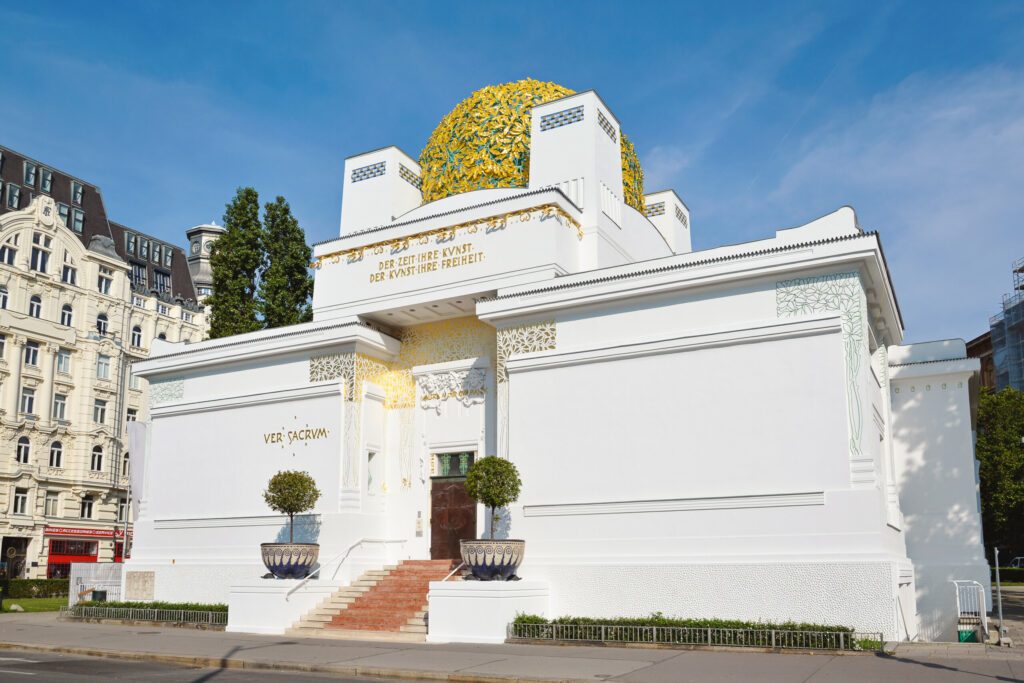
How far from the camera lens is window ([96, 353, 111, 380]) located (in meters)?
49.6

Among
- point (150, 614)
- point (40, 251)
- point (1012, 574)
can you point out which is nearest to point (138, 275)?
point (40, 251)

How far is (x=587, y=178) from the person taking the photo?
20.8 metres

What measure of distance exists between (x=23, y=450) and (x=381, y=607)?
115 feet

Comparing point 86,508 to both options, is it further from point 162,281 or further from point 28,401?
point 162,281

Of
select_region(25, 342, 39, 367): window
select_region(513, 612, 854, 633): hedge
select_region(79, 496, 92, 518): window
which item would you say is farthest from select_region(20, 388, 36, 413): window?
select_region(513, 612, 854, 633): hedge

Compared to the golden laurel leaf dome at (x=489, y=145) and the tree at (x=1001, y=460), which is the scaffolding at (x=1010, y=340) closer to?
the tree at (x=1001, y=460)

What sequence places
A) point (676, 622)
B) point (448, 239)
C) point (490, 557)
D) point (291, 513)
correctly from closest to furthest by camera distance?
point (676, 622), point (490, 557), point (291, 513), point (448, 239)

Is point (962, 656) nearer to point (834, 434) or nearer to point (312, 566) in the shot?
point (834, 434)

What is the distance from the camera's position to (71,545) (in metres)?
46.2

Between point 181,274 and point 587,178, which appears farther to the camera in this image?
point 181,274

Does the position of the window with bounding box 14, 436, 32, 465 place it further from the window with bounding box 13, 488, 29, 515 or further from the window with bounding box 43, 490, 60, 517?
the window with bounding box 43, 490, 60, 517

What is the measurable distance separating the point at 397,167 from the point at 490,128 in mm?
3098

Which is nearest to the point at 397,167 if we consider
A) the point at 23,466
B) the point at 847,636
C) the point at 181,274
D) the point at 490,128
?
the point at 490,128

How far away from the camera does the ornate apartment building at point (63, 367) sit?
145 feet
